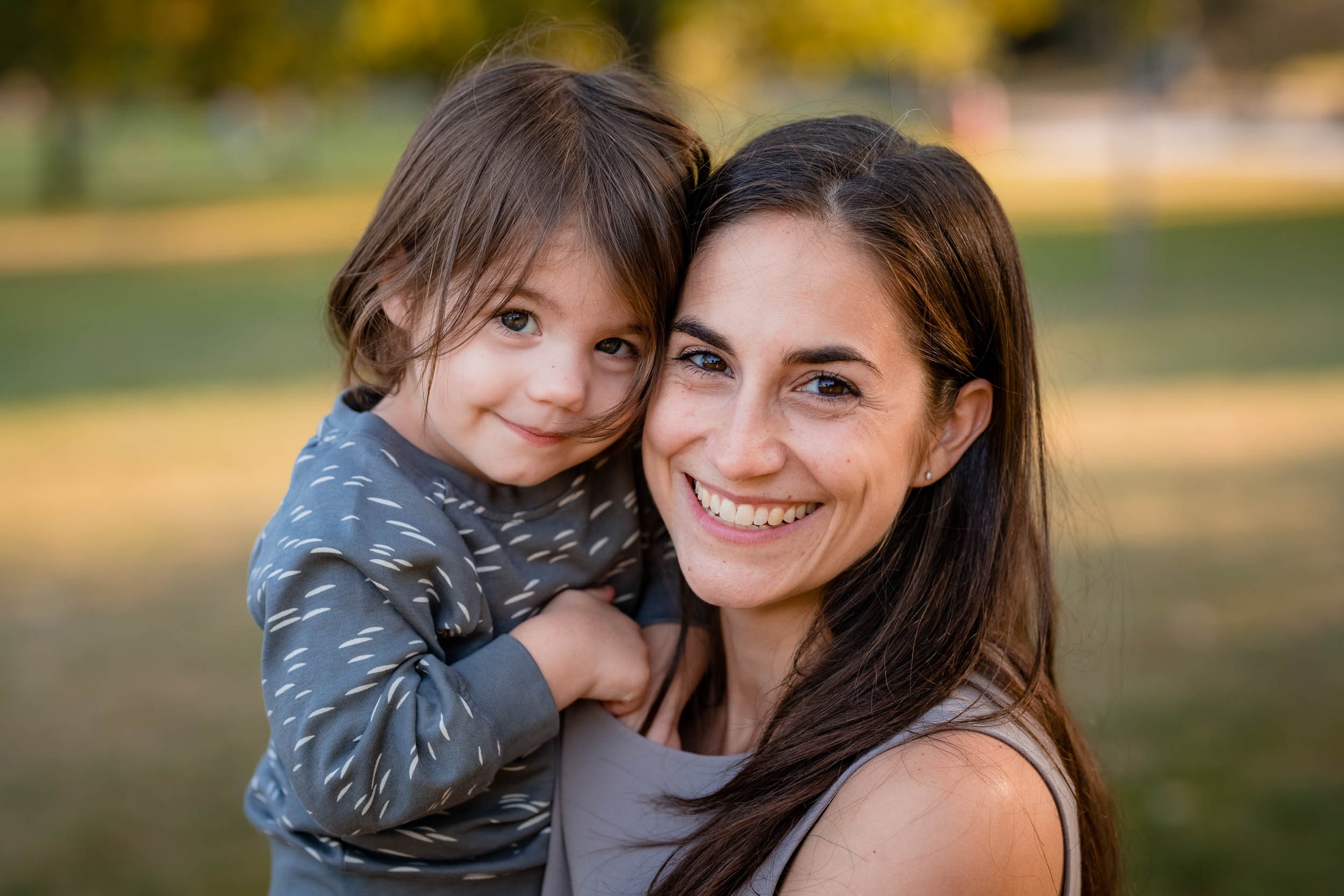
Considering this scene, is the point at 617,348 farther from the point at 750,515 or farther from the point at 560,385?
the point at 750,515

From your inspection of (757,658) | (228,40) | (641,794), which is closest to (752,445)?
(757,658)

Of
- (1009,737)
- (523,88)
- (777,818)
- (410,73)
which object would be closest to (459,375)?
(523,88)

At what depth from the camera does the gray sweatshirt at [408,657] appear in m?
2.14

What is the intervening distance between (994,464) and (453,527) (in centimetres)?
96

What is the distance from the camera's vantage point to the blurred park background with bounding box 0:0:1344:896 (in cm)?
504

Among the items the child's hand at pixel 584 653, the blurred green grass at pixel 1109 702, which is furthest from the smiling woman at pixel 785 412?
the blurred green grass at pixel 1109 702

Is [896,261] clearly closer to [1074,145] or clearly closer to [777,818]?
[777,818]

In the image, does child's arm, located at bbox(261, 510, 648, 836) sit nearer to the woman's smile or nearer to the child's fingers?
the child's fingers

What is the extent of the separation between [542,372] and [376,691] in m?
0.64

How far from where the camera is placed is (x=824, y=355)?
6.89ft

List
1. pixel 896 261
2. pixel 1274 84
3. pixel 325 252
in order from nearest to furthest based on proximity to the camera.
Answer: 1. pixel 896 261
2. pixel 325 252
3. pixel 1274 84

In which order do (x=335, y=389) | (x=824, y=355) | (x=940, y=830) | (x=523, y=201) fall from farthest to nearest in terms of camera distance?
(x=335, y=389), (x=523, y=201), (x=824, y=355), (x=940, y=830)

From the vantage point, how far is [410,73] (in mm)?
33781

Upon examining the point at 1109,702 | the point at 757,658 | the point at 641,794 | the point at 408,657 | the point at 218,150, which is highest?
the point at 408,657
